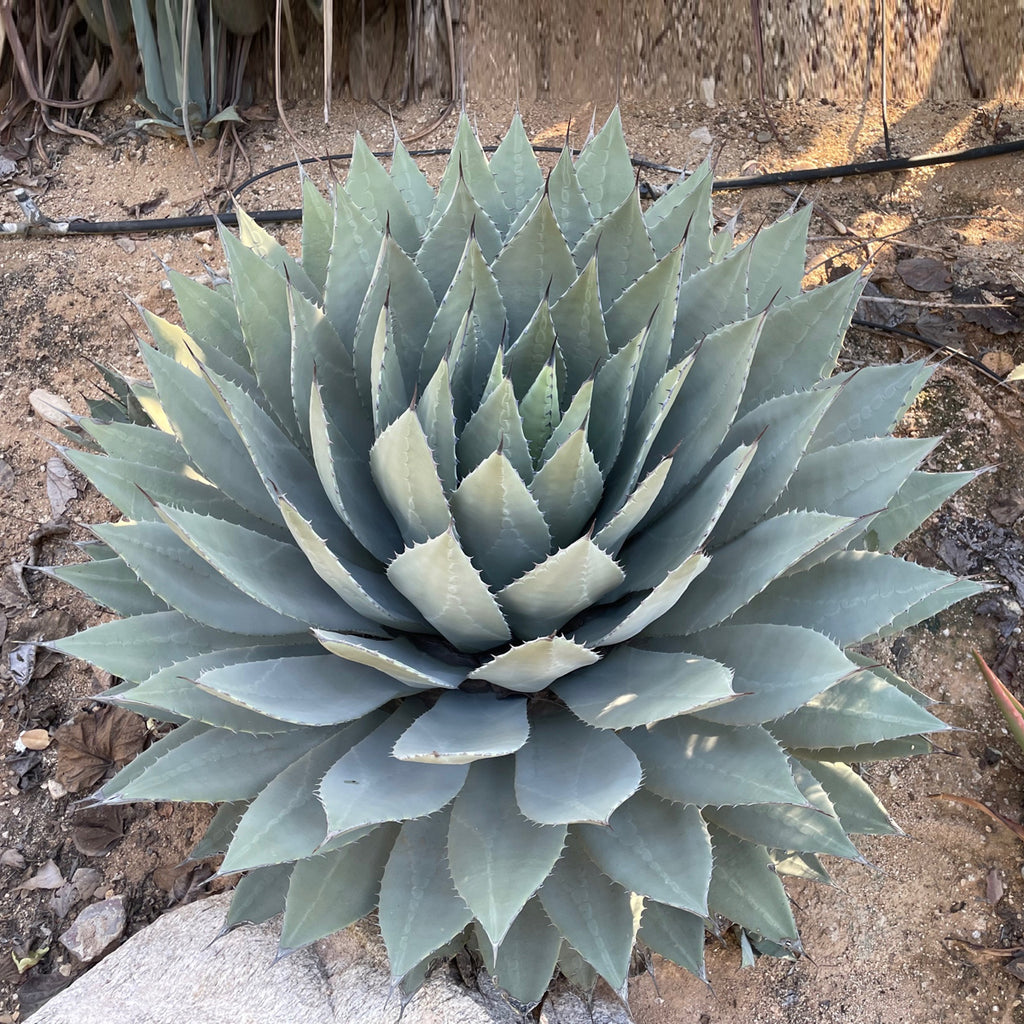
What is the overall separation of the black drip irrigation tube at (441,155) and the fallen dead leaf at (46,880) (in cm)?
176

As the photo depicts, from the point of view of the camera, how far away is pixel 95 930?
169 centimetres

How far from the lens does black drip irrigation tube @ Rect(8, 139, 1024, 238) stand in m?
2.51

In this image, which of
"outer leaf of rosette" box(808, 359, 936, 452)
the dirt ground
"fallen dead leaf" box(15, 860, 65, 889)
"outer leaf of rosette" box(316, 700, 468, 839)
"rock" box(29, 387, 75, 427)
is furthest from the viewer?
"rock" box(29, 387, 75, 427)

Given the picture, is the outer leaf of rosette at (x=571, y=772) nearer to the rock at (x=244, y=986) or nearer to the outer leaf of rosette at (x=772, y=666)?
the outer leaf of rosette at (x=772, y=666)

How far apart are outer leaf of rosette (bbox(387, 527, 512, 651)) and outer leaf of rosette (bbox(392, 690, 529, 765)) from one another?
0.08 m

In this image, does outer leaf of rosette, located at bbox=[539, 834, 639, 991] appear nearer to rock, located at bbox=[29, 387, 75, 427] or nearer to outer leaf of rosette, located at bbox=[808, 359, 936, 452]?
outer leaf of rosette, located at bbox=[808, 359, 936, 452]

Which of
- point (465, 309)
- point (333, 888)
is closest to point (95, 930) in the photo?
point (333, 888)

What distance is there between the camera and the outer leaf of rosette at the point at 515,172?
144cm

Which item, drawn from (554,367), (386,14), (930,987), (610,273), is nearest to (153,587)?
(554,367)

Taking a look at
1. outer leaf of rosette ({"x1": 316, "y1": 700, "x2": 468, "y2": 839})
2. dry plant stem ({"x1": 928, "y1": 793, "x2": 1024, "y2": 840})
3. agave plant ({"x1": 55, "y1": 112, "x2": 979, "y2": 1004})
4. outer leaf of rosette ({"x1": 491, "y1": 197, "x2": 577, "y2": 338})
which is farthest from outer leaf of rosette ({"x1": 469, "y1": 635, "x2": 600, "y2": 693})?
dry plant stem ({"x1": 928, "y1": 793, "x2": 1024, "y2": 840})

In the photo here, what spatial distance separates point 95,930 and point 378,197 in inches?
58.8

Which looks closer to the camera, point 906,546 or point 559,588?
point 559,588

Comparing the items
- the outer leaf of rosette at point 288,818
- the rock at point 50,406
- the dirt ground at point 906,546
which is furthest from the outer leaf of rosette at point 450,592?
the rock at point 50,406

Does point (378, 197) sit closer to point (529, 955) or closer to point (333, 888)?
point (333, 888)
